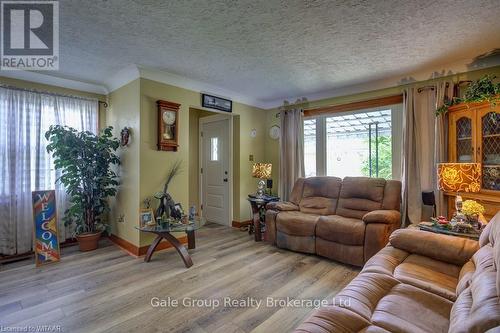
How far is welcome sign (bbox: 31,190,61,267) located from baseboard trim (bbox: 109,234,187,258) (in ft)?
2.27

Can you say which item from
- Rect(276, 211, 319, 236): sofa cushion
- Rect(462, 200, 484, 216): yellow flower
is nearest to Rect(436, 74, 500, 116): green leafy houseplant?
Rect(462, 200, 484, 216): yellow flower

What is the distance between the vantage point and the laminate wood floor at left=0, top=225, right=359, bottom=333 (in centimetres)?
186

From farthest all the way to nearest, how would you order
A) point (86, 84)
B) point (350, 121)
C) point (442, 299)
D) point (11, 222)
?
point (350, 121)
point (86, 84)
point (11, 222)
point (442, 299)

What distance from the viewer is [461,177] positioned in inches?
86.7

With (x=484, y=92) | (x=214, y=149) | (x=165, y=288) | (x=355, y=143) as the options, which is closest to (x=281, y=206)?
(x=355, y=143)

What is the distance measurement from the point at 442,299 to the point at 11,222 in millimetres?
4336

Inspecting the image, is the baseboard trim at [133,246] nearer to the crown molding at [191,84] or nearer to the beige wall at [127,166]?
the beige wall at [127,166]

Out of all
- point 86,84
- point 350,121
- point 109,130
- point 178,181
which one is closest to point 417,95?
point 350,121

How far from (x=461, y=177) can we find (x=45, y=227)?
14.7 feet

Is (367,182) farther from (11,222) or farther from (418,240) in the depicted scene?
(11,222)

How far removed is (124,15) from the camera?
2.01 meters

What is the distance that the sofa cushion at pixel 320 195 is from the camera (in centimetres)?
357

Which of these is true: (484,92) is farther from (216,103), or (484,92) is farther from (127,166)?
(127,166)

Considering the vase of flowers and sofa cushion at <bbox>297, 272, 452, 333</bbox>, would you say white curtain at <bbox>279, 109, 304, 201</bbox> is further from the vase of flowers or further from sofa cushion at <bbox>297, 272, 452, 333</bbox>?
sofa cushion at <bbox>297, 272, 452, 333</bbox>
